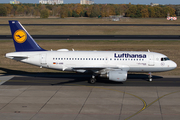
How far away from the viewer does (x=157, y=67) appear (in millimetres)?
34625

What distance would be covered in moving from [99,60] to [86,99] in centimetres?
810

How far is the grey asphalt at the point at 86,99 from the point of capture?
2338cm

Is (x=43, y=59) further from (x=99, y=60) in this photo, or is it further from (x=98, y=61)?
(x=99, y=60)

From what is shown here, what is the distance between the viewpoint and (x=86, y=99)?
28.0 m

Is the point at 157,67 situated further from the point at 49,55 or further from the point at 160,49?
the point at 160,49

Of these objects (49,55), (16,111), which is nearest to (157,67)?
(49,55)

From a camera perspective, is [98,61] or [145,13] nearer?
[98,61]

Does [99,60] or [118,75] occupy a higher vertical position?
[99,60]

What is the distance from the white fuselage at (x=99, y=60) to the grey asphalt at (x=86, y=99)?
2.36m

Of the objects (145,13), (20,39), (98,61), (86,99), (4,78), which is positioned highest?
(145,13)

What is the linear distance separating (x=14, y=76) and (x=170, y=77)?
2434cm

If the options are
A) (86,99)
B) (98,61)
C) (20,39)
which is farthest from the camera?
(20,39)

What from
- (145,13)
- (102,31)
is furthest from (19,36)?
(145,13)

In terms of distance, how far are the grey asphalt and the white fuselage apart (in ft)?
7.74
